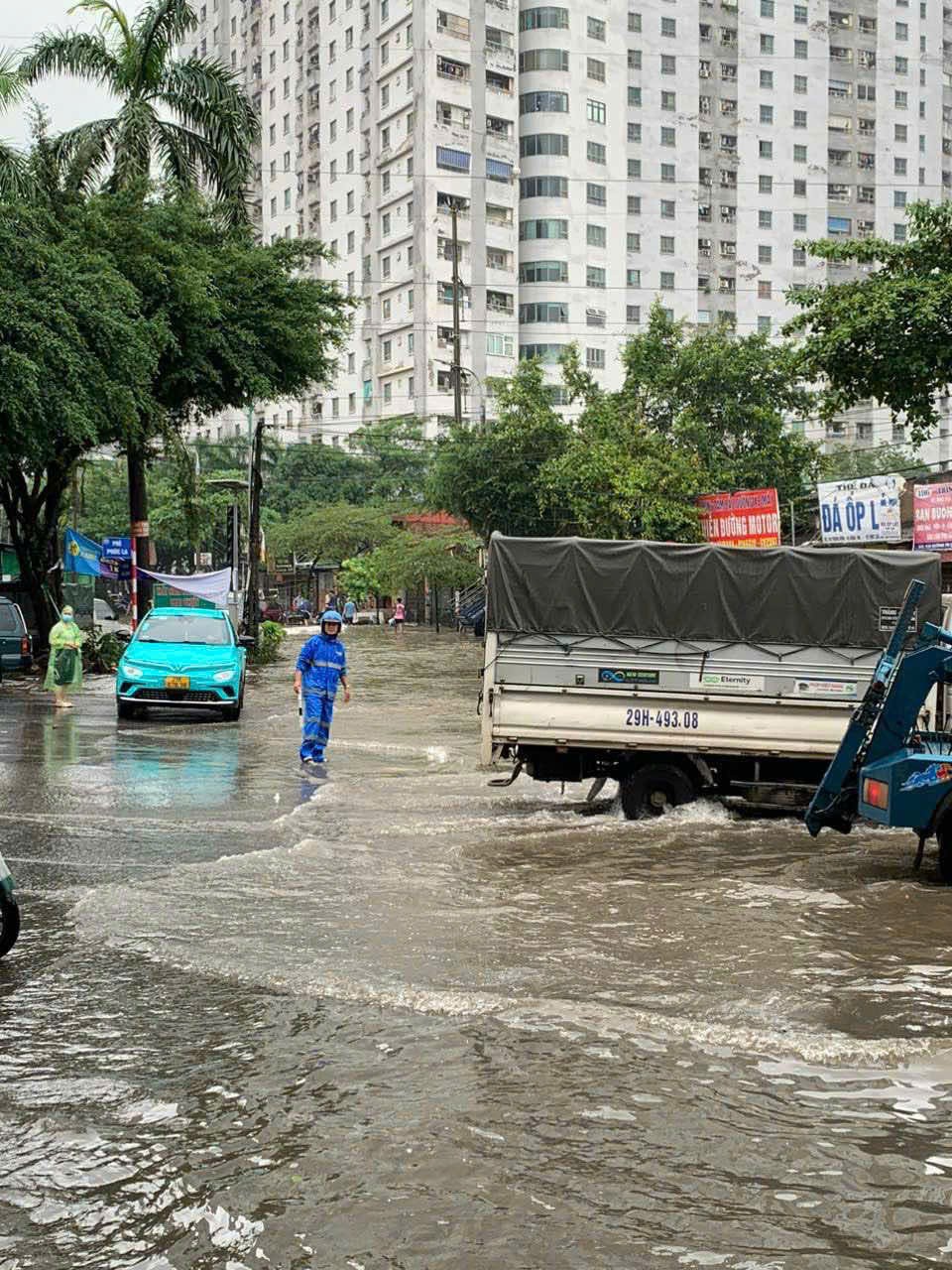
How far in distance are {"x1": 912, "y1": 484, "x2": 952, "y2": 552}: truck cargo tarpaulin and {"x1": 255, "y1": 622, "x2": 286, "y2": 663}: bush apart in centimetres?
1835

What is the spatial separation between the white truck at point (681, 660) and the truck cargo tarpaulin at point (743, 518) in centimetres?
2120

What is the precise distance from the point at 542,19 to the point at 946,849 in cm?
8706

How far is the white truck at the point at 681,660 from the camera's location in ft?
43.7

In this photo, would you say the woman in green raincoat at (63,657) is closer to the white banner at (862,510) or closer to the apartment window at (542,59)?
the white banner at (862,510)

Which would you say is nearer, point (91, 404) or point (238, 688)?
point (238, 688)

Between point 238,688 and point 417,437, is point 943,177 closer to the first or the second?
point 417,437

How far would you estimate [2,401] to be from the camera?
2355 centimetres

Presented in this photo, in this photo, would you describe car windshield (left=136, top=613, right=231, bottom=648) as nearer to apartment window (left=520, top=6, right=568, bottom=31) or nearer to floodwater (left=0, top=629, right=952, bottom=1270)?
floodwater (left=0, top=629, right=952, bottom=1270)

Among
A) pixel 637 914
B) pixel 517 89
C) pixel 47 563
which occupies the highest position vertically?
pixel 517 89

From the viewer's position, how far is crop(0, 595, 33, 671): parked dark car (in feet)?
97.3

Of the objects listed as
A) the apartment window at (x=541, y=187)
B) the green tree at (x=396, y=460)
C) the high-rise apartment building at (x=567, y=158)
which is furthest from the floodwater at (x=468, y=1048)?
the apartment window at (x=541, y=187)

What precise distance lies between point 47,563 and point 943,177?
310ft

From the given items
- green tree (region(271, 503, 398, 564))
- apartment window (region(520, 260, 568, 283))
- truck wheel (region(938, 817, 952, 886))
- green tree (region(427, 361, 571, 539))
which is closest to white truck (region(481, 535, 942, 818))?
truck wheel (region(938, 817, 952, 886))

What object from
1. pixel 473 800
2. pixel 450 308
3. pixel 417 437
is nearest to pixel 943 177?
pixel 450 308
